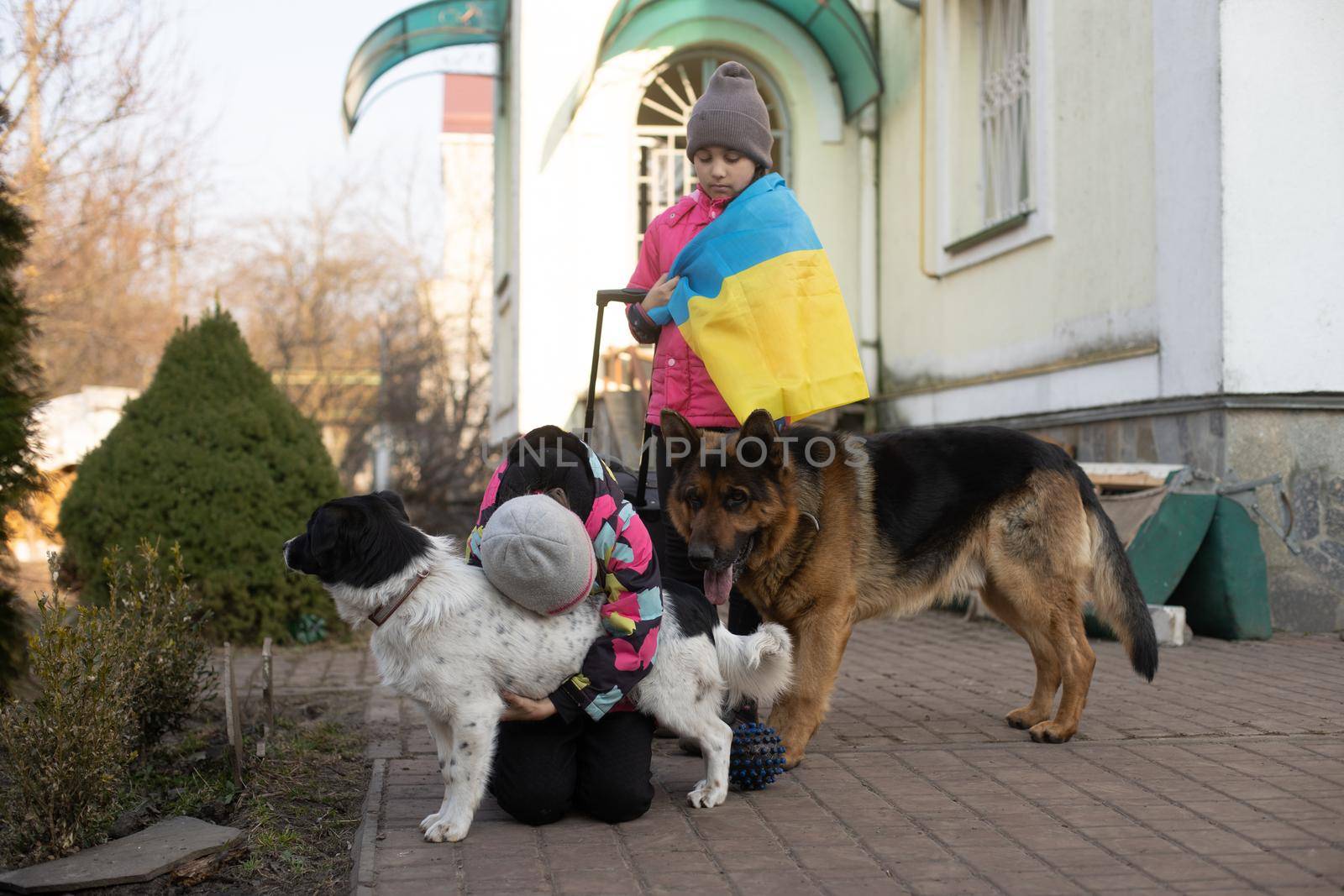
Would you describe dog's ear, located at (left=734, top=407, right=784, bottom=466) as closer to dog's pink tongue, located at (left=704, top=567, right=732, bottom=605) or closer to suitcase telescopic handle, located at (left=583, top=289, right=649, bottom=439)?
dog's pink tongue, located at (left=704, top=567, right=732, bottom=605)


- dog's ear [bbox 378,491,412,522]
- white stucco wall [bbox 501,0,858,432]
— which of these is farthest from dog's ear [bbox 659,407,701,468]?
white stucco wall [bbox 501,0,858,432]

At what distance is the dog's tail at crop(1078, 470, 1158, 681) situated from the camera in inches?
188

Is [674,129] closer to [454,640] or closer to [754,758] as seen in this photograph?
[754,758]

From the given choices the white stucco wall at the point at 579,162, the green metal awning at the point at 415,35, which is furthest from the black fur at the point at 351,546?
the green metal awning at the point at 415,35

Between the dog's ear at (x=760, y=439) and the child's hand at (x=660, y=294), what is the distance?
59 centimetres

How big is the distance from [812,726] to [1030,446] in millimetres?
1579

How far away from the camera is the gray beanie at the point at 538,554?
11.1 ft

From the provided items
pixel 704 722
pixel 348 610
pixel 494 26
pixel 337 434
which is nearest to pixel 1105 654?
pixel 704 722

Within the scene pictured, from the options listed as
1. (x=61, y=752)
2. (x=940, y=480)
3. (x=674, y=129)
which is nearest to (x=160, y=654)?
(x=61, y=752)

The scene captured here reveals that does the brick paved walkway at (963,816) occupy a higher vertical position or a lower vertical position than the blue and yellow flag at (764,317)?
lower

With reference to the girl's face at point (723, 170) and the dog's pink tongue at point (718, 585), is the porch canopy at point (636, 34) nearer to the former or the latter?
the girl's face at point (723, 170)

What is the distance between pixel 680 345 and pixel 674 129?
806cm

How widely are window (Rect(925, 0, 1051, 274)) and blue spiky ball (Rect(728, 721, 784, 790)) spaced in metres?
6.46

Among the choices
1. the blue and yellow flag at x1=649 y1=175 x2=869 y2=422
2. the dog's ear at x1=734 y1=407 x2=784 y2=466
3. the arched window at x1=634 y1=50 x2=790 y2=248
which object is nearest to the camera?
the dog's ear at x1=734 y1=407 x2=784 y2=466
